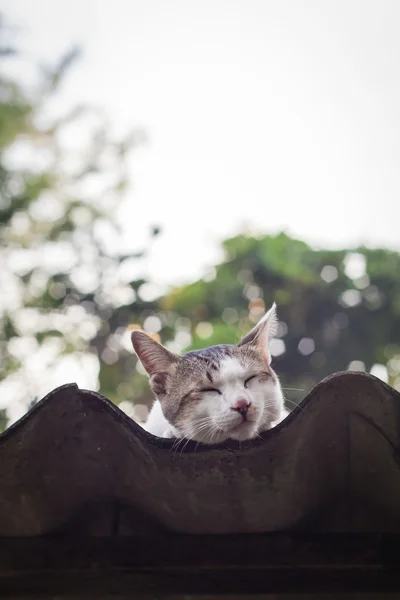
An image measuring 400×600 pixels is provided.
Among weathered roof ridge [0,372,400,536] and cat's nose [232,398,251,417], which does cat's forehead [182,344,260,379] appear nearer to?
cat's nose [232,398,251,417]

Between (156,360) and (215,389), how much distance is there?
345 mm

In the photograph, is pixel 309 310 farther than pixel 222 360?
Yes

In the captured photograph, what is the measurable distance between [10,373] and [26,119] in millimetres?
4042

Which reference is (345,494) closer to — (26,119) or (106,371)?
(106,371)

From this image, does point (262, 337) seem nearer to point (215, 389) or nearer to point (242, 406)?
point (215, 389)

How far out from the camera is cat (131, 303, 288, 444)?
2.10 m

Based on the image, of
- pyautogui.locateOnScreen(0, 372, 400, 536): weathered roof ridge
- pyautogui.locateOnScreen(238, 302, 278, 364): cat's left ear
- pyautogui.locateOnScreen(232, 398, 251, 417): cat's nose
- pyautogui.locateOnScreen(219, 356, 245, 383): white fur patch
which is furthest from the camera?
pyautogui.locateOnScreen(238, 302, 278, 364): cat's left ear

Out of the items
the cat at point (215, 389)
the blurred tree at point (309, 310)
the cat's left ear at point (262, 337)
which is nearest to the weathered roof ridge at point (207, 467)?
the cat at point (215, 389)

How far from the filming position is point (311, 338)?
8.15 metres

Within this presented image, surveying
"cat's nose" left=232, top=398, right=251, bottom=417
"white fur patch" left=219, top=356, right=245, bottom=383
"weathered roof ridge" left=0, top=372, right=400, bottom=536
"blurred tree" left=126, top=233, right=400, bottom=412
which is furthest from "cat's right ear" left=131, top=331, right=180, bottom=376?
"blurred tree" left=126, top=233, right=400, bottom=412

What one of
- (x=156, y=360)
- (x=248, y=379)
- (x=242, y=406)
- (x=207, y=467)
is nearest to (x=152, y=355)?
(x=156, y=360)

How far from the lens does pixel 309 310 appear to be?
8250 millimetres

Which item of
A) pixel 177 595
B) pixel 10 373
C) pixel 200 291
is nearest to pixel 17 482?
pixel 177 595

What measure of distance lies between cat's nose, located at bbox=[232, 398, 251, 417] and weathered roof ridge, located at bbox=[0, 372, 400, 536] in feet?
1.48
